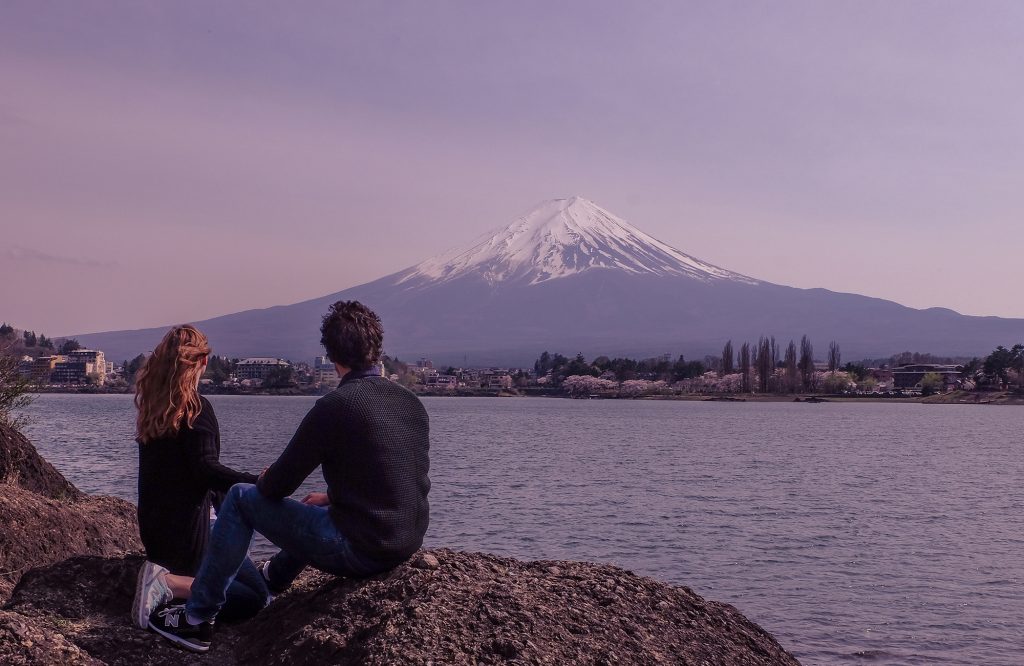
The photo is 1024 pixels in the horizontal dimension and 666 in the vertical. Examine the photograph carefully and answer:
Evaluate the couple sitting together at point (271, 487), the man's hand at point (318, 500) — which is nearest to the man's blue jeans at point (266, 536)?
the couple sitting together at point (271, 487)

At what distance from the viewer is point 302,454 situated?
6051 mm

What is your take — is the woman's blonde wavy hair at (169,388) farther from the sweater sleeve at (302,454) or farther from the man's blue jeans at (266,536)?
the sweater sleeve at (302,454)

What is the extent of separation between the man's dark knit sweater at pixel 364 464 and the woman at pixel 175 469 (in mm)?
557

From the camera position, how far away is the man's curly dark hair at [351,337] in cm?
634

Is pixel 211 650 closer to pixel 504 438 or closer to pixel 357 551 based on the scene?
pixel 357 551

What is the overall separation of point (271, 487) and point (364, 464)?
564 millimetres

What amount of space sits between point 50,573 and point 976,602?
1389 centimetres

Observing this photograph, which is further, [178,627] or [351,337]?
[178,627]

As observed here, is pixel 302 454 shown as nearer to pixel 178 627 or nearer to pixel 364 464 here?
pixel 364 464

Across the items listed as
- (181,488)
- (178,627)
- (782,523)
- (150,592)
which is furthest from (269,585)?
(782,523)

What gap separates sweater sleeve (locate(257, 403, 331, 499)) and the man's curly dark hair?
1.34ft

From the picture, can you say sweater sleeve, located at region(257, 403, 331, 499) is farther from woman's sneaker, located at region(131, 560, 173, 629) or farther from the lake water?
the lake water

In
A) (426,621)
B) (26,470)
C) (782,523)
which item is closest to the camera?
(426,621)

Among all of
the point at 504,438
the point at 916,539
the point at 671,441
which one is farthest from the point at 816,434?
the point at 916,539
